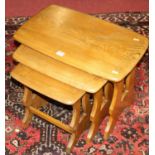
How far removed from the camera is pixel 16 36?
218 cm

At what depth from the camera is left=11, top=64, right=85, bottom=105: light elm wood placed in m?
1.97

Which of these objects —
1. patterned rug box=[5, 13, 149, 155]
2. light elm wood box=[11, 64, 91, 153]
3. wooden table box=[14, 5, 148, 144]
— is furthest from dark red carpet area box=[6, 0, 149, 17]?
light elm wood box=[11, 64, 91, 153]

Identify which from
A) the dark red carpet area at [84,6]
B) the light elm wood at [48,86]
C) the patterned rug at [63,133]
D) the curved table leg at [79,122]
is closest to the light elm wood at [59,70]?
the light elm wood at [48,86]

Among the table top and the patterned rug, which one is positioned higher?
the table top

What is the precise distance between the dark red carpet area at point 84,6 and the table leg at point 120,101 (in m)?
1.19

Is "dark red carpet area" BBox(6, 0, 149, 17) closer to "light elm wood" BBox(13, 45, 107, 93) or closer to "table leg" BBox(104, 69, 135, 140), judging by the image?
"table leg" BBox(104, 69, 135, 140)

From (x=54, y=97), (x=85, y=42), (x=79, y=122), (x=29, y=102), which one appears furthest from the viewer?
(x=29, y=102)

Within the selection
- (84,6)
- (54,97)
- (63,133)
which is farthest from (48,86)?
(84,6)

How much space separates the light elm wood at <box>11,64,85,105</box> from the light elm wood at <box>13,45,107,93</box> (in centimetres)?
5

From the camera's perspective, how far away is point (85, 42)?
6.87 feet

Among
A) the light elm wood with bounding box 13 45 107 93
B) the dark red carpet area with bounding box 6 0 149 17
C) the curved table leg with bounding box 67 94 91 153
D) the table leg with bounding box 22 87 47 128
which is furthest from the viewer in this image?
the dark red carpet area with bounding box 6 0 149 17

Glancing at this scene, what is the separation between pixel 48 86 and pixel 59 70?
11 centimetres

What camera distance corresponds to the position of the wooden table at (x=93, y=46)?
197cm

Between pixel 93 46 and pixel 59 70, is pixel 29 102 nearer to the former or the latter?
pixel 59 70
